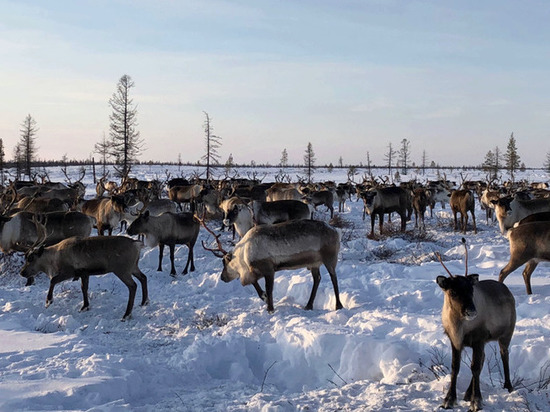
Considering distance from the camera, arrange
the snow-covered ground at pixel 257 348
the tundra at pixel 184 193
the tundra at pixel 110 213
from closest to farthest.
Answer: the snow-covered ground at pixel 257 348
the tundra at pixel 110 213
the tundra at pixel 184 193

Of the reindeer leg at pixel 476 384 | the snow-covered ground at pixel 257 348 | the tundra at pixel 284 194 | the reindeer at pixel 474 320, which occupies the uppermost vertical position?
the tundra at pixel 284 194

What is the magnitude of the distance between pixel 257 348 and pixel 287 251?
6.08 feet

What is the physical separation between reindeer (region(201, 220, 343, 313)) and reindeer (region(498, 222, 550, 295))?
110 inches

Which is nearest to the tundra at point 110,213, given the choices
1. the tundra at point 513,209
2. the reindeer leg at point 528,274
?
the reindeer leg at point 528,274

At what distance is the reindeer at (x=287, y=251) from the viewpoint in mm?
7664

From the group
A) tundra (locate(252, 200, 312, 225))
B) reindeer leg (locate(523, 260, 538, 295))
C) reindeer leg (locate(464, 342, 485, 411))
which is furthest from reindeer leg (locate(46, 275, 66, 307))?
reindeer leg (locate(523, 260, 538, 295))

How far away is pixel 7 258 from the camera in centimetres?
1173

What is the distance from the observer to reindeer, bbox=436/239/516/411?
408 centimetres

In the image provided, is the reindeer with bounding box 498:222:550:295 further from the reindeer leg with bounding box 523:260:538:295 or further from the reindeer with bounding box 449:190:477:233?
the reindeer with bounding box 449:190:477:233

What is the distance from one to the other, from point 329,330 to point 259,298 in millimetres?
2399

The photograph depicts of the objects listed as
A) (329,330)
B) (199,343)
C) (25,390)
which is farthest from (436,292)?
(25,390)

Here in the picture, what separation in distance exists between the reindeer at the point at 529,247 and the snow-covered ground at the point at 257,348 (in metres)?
0.34

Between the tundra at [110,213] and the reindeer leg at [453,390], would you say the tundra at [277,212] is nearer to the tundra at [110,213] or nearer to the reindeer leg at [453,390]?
the tundra at [110,213]

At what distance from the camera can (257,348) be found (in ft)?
20.6
